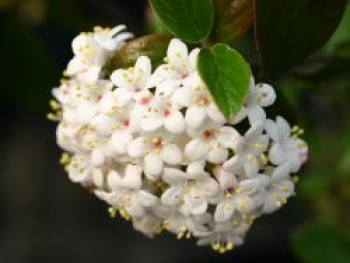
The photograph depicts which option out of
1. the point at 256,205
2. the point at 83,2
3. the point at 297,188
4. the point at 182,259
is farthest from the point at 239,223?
the point at 182,259

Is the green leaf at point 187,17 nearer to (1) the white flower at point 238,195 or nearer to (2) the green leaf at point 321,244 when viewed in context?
(1) the white flower at point 238,195

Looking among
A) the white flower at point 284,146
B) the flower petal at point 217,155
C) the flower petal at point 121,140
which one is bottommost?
the white flower at point 284,146

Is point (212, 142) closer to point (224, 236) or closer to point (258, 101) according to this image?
point (258, 101)

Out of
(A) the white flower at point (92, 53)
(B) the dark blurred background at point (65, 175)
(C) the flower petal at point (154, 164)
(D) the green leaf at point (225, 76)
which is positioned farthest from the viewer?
(B) the dark blurred background at point (65, 175)

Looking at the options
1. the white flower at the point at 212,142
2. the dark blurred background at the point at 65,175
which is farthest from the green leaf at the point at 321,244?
the white flower at the point at 212,142

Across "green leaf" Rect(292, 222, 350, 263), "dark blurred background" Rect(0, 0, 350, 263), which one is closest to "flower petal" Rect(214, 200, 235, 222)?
"green leaf" Rect(292, 222, 350, 263)

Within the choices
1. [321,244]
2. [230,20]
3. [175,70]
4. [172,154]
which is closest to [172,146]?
[172,154]

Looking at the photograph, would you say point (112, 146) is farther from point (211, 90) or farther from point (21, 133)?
point (21, 133)
